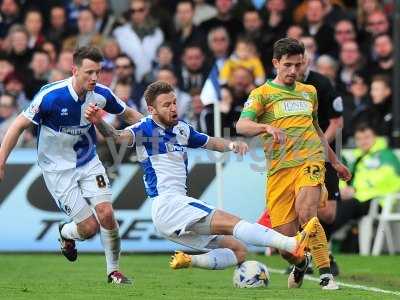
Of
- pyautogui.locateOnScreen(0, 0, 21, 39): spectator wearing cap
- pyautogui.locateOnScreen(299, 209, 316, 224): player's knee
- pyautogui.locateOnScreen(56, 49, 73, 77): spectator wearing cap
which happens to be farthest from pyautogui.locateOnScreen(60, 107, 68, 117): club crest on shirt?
pyautogui.locateOnScreen(0, 0, 21, 39): spectator wearing cap

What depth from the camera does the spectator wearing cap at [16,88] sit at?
1967 cm

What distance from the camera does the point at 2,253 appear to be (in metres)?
17.4

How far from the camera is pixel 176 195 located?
35.3 feet

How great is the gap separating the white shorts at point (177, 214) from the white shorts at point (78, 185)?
52.6 inches

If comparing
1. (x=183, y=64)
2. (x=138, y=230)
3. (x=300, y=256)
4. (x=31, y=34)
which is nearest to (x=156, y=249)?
(x=138, y=230)

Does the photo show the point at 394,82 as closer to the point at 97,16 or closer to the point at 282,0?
the point at 282,0

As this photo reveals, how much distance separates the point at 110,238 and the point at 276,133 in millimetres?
2278

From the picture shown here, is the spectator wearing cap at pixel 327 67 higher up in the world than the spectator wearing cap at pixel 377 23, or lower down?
lower down

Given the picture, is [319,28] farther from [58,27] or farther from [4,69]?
[4,69]

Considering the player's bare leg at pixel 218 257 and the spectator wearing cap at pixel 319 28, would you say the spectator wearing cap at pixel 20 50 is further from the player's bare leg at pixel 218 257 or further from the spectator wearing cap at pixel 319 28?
the player's bare leg at pixel 218 257

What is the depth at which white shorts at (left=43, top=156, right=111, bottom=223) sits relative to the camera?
12047 mm

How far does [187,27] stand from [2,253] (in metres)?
5.47

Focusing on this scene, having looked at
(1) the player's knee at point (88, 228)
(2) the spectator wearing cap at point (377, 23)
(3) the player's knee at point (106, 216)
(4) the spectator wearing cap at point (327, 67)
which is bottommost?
(1) the player's knee at point (88, 228)

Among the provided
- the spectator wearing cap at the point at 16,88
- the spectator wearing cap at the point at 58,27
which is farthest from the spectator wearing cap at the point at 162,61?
the spectator wearing cap at the point at 16,88
